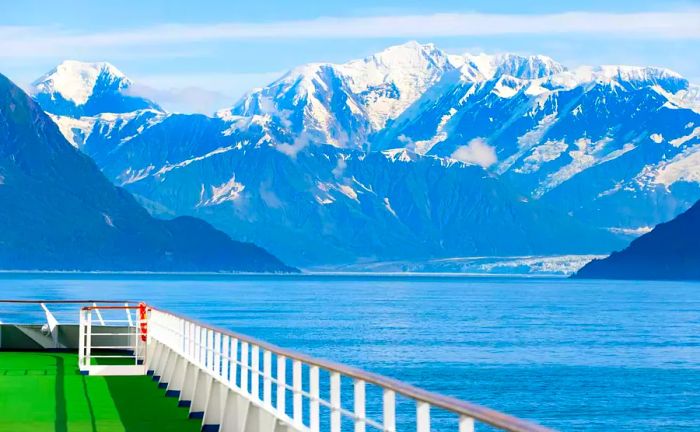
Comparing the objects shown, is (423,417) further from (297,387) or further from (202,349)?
(202,349)

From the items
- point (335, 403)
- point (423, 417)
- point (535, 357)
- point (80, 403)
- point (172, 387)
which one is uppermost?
point (423, 417)

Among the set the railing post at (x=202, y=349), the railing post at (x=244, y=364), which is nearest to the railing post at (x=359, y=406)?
the railing post at (x=244, y=364)

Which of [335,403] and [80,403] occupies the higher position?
[335,403]

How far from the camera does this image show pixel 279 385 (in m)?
17.2

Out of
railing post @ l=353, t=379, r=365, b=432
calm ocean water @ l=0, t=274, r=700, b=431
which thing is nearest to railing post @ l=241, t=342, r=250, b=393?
railing post @ l=353, t=379, r=365, b=432

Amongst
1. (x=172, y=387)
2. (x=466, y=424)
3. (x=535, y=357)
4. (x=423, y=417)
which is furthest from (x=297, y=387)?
(x=535, y=357)

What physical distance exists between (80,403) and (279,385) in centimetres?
1285

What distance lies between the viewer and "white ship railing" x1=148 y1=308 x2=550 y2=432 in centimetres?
1012

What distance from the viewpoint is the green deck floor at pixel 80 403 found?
25098 millimetres

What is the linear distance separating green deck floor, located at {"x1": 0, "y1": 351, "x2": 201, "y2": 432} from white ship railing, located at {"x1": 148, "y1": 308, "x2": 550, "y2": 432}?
1.97 ft

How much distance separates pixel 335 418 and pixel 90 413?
Result: 554 inches

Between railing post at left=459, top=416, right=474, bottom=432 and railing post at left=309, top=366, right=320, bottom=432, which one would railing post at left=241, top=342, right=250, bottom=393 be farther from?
railing post at left=459, top=416, right=474, bottom=432

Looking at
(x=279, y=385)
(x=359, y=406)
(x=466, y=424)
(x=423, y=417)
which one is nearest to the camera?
(x=466, y=424)

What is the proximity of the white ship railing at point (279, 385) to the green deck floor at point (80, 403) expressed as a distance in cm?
60
